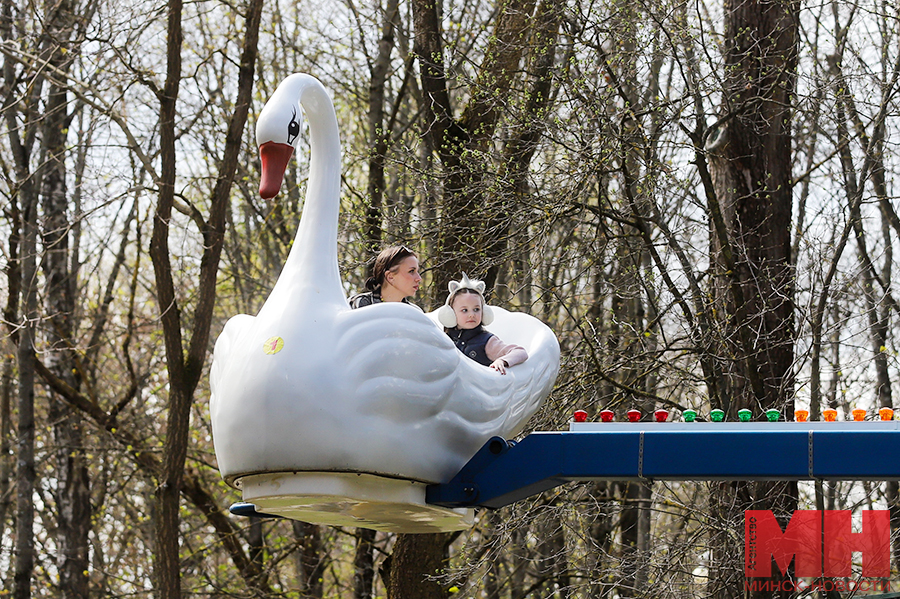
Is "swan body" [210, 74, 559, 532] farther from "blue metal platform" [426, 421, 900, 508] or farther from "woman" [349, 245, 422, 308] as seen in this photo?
"woman" [349, 245, 422, 308]

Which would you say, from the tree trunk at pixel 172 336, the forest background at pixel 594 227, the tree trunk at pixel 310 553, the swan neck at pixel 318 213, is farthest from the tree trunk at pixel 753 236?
the tree trunk at pixel 310 553

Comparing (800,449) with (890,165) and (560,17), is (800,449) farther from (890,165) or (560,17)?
(890,165)

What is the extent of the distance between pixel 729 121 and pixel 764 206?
0.61 m

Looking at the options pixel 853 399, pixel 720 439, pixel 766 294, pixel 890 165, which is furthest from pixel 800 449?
pixel 890 165

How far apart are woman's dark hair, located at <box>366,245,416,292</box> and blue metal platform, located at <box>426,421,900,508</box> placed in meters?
0.89

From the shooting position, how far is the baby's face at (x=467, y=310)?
13.1 feet

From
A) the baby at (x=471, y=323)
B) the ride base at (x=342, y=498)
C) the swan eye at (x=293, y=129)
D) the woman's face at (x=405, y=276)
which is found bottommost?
the ride base at (x=342, y=498)

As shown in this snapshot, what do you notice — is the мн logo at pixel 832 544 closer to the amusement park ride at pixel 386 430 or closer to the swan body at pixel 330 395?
the amusement park ride at pixel 386 430

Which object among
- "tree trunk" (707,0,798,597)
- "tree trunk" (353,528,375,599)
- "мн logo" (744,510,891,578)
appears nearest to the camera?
Answer: "мн logo" (744,510,891,578)

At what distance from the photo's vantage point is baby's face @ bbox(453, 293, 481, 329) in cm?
400

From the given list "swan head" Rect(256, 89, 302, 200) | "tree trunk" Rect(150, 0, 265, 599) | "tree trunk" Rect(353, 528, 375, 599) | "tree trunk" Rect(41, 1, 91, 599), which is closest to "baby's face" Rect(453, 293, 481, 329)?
"swan head" Rect(256, 89, 302, 200)

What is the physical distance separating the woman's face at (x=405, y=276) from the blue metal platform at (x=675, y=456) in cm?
81

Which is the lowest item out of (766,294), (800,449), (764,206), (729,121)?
(800,449)

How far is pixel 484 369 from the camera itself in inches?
137
